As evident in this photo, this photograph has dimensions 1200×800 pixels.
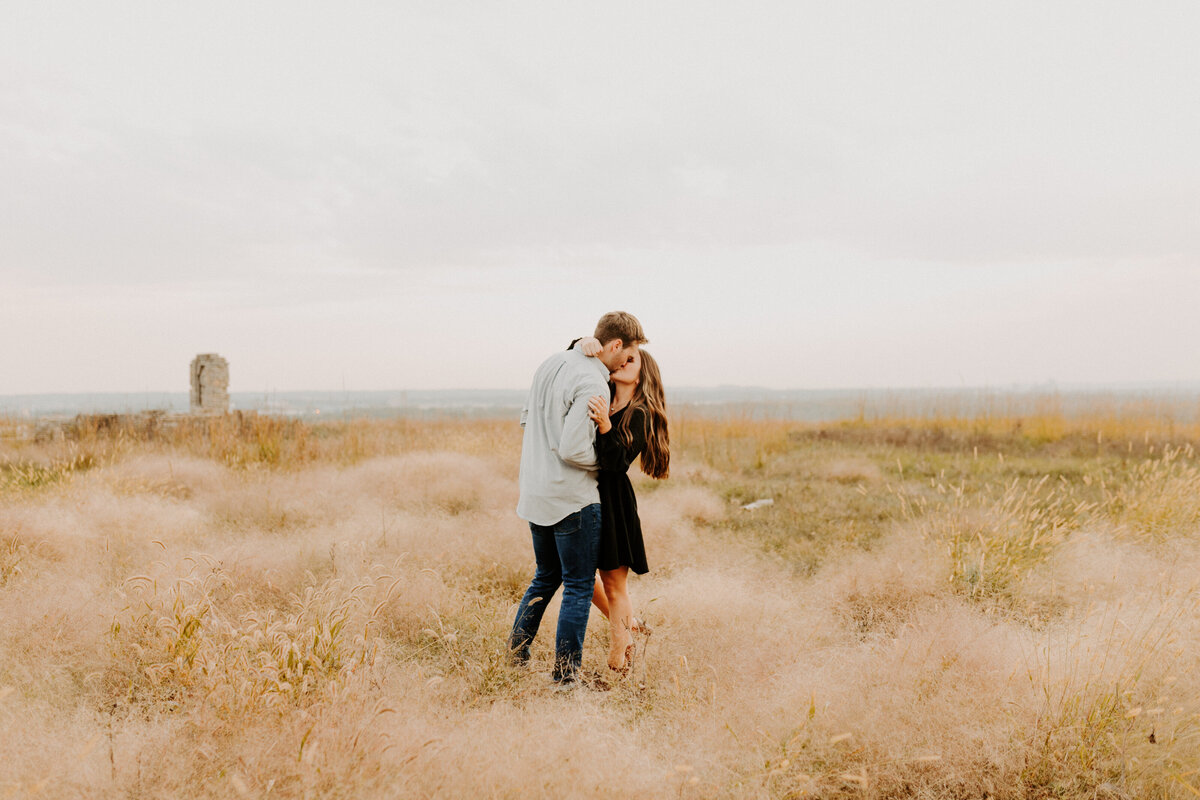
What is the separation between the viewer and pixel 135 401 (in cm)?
1416

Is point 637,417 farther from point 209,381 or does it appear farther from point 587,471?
point 209,381

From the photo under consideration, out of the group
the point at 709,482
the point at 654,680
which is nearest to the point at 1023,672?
the point at 654,680

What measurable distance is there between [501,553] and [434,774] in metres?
3.18

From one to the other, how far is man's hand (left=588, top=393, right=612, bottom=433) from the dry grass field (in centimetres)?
104

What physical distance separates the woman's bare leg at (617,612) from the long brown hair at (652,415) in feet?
1.75

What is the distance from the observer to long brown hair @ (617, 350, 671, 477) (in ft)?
10.9

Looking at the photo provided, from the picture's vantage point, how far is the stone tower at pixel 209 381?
16.8 metres

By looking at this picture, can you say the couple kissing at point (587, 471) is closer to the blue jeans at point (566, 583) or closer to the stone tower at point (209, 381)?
the blue jeans at point (566, 583)

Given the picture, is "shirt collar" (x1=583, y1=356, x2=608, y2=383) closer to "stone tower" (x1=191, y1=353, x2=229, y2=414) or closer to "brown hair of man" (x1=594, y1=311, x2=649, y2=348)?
"brown hair of man" (x1=594, y1=311, x2=649, y2=348)

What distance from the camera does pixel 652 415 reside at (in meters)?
3.34

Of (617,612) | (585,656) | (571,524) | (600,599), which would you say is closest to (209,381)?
(585,656)

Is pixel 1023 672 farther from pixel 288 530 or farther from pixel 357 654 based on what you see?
pixel 288 530

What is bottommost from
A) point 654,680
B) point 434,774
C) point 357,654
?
point 654,680

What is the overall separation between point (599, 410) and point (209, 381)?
54.6 ft
